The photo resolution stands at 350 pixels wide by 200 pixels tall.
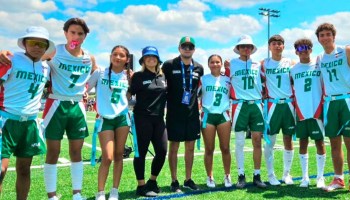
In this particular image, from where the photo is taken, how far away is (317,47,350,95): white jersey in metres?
5.54

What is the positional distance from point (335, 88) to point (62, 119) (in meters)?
4.19

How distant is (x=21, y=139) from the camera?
4.11 m

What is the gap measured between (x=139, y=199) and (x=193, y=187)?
1.04 m

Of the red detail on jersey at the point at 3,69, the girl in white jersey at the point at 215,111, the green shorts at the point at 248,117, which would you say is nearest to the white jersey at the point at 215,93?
the girl in white jersey at the point at 215,111

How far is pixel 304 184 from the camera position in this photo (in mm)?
6039

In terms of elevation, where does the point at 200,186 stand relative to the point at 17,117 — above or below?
below

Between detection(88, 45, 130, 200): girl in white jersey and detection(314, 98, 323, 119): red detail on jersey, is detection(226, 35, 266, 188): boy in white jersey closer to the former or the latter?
detection(314, 98, 323, 119): red detail on jersey

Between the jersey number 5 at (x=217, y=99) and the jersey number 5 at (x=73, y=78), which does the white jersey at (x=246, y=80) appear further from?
the jersey number 5 at (x=73, y=78)

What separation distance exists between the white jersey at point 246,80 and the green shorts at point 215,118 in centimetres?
Answer: 40

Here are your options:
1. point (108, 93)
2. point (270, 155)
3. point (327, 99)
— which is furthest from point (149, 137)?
point (327, 99)

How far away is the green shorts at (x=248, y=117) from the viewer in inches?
238

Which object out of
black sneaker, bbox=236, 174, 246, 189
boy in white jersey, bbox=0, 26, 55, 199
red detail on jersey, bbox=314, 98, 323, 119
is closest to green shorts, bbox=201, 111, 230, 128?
black sneaker, bbox=236, 174, 246, 189

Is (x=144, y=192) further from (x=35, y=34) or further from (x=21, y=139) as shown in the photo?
(x=35, y=34)

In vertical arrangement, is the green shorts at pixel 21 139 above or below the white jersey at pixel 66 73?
below
